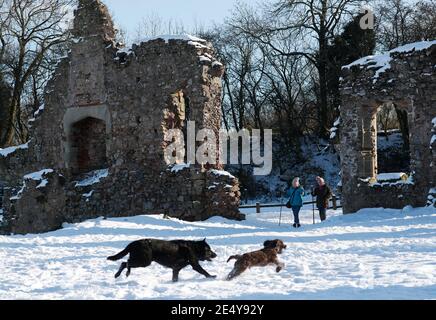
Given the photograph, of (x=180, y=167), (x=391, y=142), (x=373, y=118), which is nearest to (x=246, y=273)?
(x=180, y=167)

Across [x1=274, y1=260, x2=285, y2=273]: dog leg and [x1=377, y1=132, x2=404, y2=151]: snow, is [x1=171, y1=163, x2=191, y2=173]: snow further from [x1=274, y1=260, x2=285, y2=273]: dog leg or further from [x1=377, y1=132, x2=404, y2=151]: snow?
[x1=377, y1=132, x2=404, y2=151]: snow

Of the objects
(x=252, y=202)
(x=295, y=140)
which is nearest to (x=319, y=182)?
(x=252, y=202)

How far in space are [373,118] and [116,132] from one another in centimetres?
758

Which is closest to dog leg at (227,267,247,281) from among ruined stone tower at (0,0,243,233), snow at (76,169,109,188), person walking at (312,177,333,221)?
person walking at (312,177,333,221)

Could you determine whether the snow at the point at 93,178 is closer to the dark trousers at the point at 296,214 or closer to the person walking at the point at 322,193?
the dark trousers at the point at 296,214

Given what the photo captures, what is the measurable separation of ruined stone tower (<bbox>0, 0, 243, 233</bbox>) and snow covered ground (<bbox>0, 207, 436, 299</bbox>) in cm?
306

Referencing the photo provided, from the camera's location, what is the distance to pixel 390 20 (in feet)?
102

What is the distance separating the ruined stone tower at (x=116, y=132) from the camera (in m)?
16.9

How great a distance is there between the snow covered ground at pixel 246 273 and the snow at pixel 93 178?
174 inches

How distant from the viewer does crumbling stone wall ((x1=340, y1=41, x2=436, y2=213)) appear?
1588 centimetres

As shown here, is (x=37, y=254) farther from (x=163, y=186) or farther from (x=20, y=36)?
(x=20, y=36)

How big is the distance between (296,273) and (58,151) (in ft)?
45.7

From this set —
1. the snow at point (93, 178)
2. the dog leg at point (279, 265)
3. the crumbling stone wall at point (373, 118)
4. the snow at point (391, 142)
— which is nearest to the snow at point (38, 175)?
the snow at point (93, 178)

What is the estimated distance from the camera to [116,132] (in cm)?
1811
